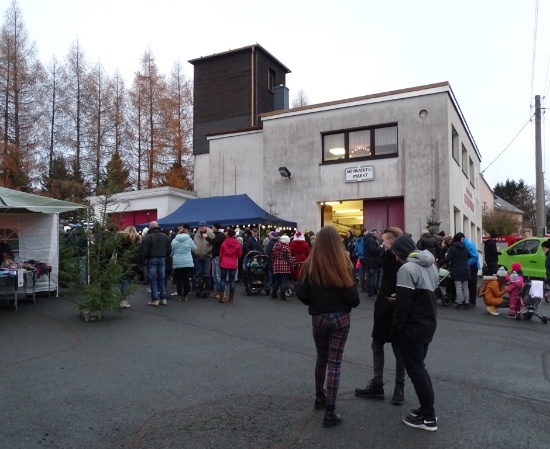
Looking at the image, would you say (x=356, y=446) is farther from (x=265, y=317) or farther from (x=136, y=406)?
(x=265, y=317)

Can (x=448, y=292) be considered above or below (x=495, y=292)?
below

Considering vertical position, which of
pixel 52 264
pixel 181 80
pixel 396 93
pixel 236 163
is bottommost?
pixel 52 264

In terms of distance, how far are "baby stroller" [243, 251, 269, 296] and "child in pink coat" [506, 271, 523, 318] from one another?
19.2ft

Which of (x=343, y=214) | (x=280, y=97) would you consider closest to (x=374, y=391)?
(x=343, y=214)

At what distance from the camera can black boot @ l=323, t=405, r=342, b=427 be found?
4.05m

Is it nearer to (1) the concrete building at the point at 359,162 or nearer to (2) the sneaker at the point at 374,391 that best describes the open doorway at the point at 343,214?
(1) the concrete building at the point at 359,162

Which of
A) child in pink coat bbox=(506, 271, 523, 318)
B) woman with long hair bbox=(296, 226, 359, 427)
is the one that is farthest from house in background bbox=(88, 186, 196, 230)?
woman with long hair bbox=(296, 226, 359, 427)

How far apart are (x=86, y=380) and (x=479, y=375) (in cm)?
467

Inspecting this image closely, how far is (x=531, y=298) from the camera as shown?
9500 mm

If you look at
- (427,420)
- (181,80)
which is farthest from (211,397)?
(181,80)

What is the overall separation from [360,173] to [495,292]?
8453mm

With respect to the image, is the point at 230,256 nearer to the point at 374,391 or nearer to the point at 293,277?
the point at 293,277

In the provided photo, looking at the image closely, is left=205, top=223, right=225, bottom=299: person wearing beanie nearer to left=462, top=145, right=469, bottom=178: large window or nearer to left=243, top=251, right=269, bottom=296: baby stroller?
left=243, top=251, right=269, bottom=296: baby stroller

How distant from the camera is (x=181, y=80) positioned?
35.2 meters
